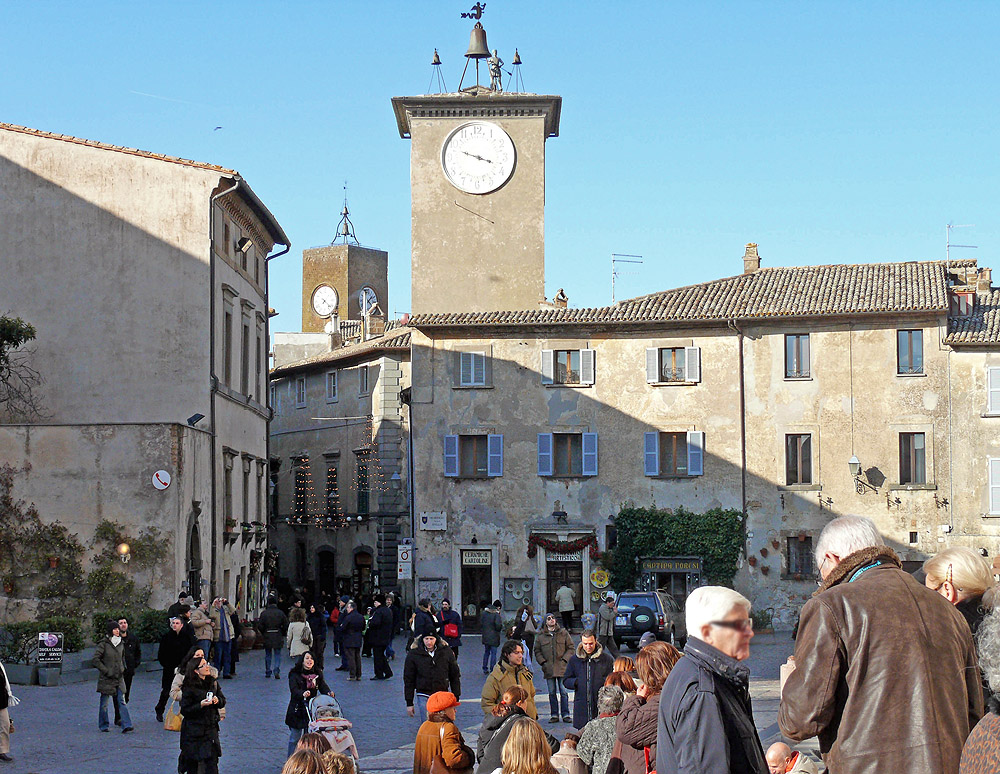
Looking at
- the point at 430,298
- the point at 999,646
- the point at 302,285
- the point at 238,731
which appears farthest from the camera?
the point at 302,285

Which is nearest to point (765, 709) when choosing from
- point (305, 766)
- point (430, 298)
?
point (305, 766)

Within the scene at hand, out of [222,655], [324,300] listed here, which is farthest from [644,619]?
[324,300]

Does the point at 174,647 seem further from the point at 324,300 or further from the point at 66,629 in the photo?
the point at 324,300

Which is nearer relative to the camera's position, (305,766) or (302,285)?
(305,766)

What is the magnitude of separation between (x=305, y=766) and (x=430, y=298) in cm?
3752

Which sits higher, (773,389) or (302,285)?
(302,285)

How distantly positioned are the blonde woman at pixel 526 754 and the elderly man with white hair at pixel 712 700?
1601 millimetres

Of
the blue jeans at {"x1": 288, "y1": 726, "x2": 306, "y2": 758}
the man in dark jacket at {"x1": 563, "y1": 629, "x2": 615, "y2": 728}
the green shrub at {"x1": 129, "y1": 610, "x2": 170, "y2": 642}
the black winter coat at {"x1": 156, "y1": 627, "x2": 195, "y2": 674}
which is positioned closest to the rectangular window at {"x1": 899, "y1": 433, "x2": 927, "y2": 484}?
the green shrub at {"x1": 129, "y1": 610, "x2": 170, "y2": 642}

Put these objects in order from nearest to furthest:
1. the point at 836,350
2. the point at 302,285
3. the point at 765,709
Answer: the point at 765,709 < the point at 836,350 < the point at 302,285

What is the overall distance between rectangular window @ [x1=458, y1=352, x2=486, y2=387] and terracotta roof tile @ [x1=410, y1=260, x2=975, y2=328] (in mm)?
1048

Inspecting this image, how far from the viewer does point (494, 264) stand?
4356cm

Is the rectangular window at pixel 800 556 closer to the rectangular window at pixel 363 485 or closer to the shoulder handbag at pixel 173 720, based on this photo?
the rectangular window at pixel 363 485

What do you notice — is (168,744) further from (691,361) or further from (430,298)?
(430,298)

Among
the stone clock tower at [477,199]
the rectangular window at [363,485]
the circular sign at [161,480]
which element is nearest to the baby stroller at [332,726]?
the circular sign at [161,480]
